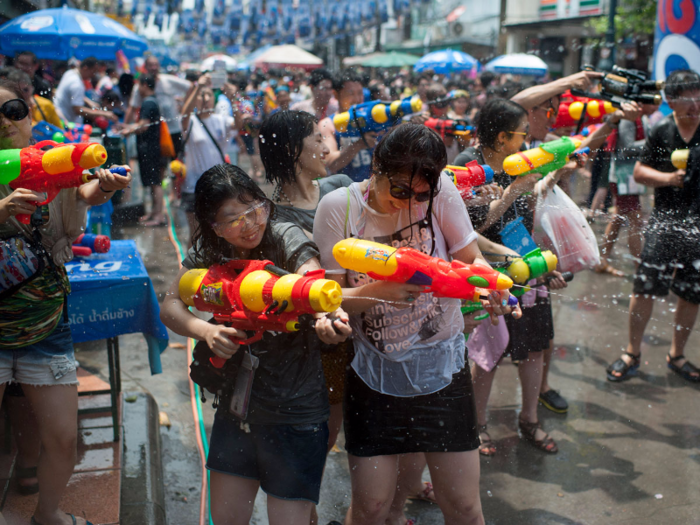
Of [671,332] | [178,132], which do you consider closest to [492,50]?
[178,132]

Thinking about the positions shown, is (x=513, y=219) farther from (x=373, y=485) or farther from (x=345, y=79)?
(x=345, y=79)

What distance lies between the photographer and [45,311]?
7.10 feet

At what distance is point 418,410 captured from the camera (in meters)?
2.07

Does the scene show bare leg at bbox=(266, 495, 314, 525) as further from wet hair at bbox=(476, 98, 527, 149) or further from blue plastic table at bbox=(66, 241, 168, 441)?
wet hair at bbox=(476, 98, 527, 149)

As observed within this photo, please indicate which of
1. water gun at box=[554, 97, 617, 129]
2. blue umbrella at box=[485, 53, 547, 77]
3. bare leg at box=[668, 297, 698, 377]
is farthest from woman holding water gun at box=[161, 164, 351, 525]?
blue umbrella at box=[485, 53, 547, 77]

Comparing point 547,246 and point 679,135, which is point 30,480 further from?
point 679,135

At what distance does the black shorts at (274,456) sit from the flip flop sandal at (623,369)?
2.70 meters

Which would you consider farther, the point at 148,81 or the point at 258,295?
the point at 148,81

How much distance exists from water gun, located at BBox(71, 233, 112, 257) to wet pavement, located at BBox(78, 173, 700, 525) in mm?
297

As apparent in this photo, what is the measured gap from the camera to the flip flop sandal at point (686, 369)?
405 cm

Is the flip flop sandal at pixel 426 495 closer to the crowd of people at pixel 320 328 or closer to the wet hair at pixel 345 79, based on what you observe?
the crowd of people at pixel 320 328

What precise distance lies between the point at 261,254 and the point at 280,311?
0.37 metres

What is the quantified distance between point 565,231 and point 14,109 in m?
2.17

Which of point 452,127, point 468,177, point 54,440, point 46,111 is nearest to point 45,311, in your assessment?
point 54,440
